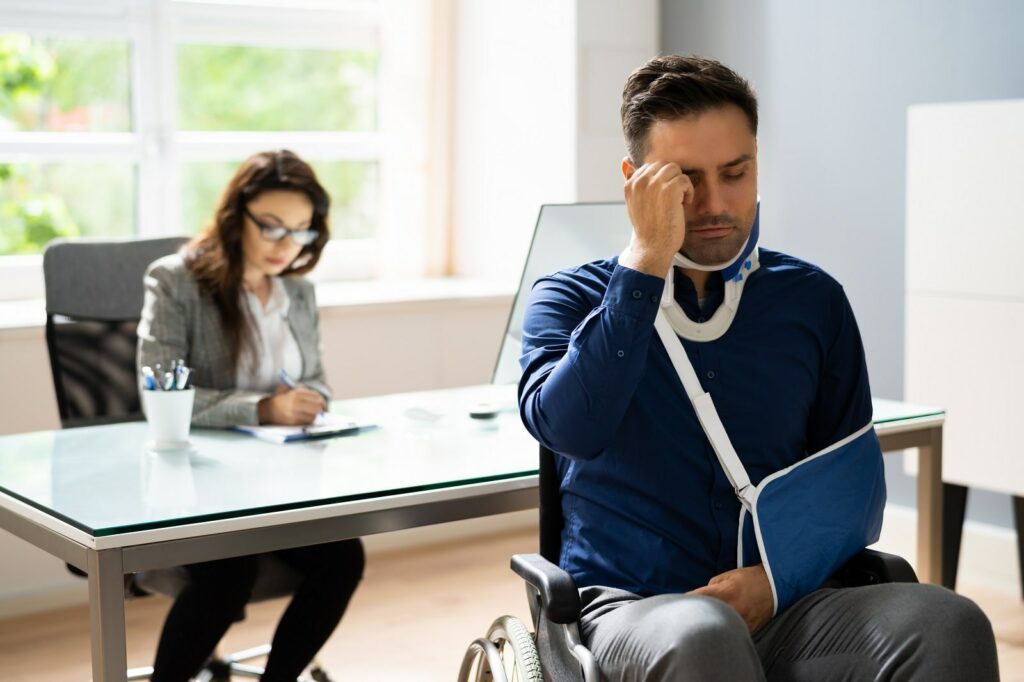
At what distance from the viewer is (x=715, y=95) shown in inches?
73.3

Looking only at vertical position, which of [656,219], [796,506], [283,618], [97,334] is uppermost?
[656,219]

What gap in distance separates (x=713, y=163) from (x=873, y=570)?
607mm

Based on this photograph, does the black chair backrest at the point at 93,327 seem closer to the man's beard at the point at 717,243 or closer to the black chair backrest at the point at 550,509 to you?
the black chair backrest at the point at 550,509

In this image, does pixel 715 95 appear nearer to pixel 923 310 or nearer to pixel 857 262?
pixel 923 310

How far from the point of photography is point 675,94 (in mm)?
1861

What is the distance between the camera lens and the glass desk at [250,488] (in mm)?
1805

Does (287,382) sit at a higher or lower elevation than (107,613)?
higher

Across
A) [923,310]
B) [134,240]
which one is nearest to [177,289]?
[134,240]

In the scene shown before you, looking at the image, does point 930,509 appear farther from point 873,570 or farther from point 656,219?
point 656,219

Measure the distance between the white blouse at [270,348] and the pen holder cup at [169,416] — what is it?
48 centimetres

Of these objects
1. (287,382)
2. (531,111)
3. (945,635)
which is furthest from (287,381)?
(531,111)

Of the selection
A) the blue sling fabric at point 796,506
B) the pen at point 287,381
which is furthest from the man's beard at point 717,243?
the pen at point 287,381

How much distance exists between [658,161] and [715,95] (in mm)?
122

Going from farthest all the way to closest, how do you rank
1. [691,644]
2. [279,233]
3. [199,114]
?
[199,114]
[279,233]
[691,644]
